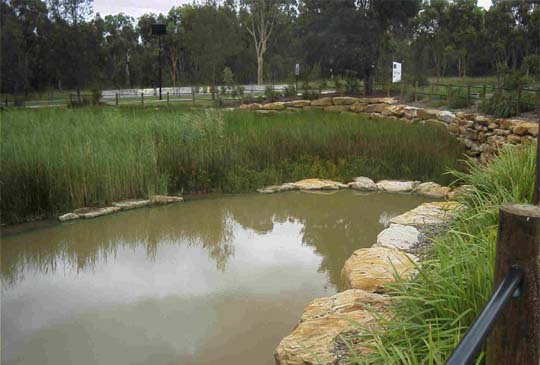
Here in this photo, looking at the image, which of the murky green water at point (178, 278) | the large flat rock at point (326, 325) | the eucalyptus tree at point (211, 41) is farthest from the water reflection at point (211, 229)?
the eucalyptus tree at point (211, 41)

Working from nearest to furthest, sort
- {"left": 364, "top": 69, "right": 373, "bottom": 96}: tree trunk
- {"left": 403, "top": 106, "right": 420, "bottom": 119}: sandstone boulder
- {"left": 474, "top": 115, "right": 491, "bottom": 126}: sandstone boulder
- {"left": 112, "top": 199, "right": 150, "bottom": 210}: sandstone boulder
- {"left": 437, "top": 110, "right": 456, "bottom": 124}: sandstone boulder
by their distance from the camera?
{"left": 112, "top": 199, "right": 150, "bottom": 210}: sandstone boulder
{"left": 474, "top": 115, "right": 491, "bottom": 126}: sandstone boulder
{"left": 437, "top": 110, "right": 456, "bottom": 124}: sandstone boulder
{"left": 403, "top": 106, "right": 420, "bottom": 119}: sandstone boulder
{"left": 364, "top": 69, "right": 373, "bottom": 96}: tree trunk

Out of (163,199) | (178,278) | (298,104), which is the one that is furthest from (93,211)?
(298,104)

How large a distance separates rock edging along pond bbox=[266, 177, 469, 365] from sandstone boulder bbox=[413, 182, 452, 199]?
185 cm

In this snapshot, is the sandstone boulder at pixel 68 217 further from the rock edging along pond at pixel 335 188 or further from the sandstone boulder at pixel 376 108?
the sandstone boulder at pixel 376 108

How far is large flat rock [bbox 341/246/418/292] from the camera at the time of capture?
120 inches

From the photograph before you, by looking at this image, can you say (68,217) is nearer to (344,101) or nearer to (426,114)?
(426,114)

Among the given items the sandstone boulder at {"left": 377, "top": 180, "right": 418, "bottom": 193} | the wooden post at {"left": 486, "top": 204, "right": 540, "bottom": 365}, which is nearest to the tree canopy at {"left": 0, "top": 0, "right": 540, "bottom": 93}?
the sandstone boulder at {"left": 377, "top": 180, "right": 418, "bottom": 193}

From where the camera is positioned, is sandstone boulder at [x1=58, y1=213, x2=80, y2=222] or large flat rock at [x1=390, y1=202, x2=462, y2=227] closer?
large flat rock at [x1=390, y1=202, x2=462, y2=227]

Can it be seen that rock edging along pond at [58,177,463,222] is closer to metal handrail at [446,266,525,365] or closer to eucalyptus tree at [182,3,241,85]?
metal handrail at [446,266,525,365]

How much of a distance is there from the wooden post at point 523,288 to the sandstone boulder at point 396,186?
19.8 feet

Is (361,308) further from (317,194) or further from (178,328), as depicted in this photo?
(317,194)

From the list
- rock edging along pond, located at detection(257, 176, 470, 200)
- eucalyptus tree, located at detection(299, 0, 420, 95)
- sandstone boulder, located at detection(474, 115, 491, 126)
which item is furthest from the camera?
eucalyptus tree, located at detection(299, 0, 420, 95)

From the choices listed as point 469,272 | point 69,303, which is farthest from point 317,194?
point 469,272

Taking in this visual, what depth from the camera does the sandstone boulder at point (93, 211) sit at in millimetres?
5875
